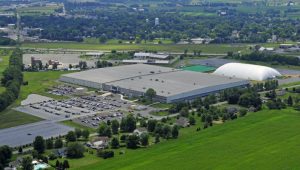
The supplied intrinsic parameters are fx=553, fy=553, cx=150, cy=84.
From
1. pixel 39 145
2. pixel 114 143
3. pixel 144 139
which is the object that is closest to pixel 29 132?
pixel 39 145

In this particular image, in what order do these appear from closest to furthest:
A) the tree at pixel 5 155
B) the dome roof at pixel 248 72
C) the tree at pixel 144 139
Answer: the tree at pixel 5 155 → the tree at pixel 144 139 → the dome roof at pixel 248 72

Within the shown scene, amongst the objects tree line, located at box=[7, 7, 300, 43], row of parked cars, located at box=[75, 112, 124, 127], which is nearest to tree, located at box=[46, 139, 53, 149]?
row of parked cars, located at box=[75, 112, 124, 127]

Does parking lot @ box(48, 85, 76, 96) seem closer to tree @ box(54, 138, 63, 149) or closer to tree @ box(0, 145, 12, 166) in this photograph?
tree @ box(54, 138, 63, 149)

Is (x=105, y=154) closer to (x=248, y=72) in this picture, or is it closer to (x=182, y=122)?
(x=182, y=122)

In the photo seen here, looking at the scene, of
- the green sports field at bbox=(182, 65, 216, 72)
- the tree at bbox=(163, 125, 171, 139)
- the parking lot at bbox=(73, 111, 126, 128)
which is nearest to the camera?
the tree at bbox=(163, 125, 171, 139)

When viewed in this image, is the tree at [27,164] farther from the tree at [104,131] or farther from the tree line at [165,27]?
the tree line at [165,27]

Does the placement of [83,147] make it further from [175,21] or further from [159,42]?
[175,21]

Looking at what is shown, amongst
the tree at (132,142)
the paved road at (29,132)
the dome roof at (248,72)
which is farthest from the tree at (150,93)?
the dome roof at (248,72)
